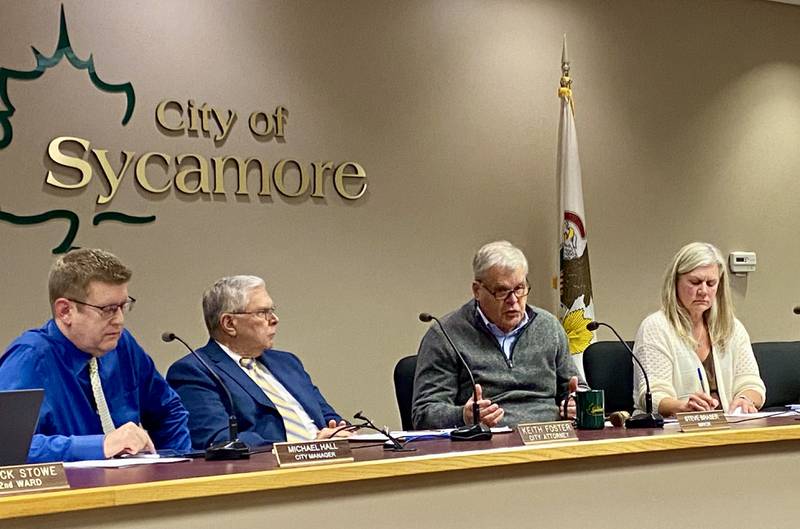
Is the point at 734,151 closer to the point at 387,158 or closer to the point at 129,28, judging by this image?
the point at 387,158

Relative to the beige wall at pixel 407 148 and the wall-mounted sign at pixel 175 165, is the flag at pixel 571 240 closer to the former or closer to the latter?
the beige wall at pixel 407 148

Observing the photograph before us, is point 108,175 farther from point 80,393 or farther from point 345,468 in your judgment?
point 345,468

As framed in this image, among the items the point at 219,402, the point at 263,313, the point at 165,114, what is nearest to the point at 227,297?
the point at 263,313

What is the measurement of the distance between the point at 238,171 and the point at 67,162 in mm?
693

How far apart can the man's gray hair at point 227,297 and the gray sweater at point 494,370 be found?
0.60m

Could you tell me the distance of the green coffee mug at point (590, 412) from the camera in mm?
2871

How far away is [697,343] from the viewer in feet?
12.3

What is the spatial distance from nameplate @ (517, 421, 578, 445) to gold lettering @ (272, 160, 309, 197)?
2.25m

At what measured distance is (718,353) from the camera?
3775 millimetres

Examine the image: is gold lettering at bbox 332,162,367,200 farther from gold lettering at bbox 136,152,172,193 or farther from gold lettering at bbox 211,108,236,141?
gold lettering at bbox 136,152,172,193

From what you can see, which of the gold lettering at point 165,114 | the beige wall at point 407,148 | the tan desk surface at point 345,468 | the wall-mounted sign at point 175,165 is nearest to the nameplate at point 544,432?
the tan desk surface at point 345,468

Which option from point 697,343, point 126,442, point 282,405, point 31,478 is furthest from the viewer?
point 697,343

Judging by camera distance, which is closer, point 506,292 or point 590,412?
point 590,412

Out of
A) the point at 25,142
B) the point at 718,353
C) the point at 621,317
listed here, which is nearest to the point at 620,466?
the point at 718,353
